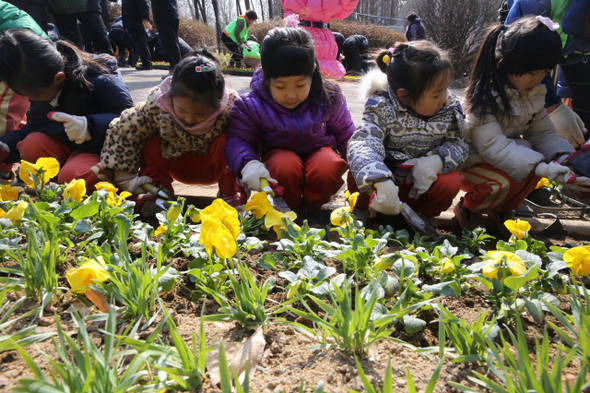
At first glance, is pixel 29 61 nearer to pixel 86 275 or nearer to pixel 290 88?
pixel 290 88

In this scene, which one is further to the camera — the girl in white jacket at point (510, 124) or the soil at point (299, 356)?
the girl in white jacket at point (510, 124)

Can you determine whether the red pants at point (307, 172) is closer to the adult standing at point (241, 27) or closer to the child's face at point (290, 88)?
the child's face at point (290, 88)

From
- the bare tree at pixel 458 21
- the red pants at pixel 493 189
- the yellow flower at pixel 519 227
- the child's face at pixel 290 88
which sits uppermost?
the child's face at pixel 290 88

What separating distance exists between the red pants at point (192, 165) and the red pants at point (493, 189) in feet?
4.46

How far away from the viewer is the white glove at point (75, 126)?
7.23 ft

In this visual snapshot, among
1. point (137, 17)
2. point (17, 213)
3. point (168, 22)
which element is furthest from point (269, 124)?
point (137, 17)

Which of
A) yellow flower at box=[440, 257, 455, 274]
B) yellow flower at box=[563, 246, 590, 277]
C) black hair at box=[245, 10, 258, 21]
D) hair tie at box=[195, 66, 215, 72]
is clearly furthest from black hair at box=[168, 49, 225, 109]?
black hair at box=[245, 10, 258, 21]

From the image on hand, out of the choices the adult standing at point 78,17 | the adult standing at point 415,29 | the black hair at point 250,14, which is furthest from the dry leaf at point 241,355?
the black hair at point 250,14

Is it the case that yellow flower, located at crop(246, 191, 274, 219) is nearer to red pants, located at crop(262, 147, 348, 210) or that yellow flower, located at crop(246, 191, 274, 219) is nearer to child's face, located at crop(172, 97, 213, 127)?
red pants, located at crop(262, 147, 348, 210)

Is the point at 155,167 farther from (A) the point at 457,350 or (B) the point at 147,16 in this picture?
(B) the point at 147,16

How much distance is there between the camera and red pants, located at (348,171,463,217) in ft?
6.97

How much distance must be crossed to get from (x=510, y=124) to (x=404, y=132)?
634 mm

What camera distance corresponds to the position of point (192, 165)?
2525mm

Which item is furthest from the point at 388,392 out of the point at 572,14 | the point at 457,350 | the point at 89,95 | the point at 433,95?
the point at 572,14
